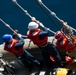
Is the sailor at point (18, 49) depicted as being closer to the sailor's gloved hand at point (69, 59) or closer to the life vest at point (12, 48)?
the life vest at point (12, 48)

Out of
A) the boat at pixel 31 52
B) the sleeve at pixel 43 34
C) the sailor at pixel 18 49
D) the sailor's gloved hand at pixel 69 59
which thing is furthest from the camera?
the boat at pixel 31 52

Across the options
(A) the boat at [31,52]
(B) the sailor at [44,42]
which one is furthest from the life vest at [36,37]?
(A) the boat at [31,52]

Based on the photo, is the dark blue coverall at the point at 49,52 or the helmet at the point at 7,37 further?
the dark blue coverall at the point at 49,52

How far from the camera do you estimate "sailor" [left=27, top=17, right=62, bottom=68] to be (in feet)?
40.7

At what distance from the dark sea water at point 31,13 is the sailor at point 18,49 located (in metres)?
5.96

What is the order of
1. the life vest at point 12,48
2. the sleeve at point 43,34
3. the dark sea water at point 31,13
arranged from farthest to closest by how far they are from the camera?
the dark sea water at point 31,13, the life vest at point 12,48, the sleeve at point 43,34

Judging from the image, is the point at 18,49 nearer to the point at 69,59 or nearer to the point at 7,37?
the point at 7,37

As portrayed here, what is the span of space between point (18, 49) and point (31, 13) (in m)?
7.30

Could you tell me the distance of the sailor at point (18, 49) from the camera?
41.1ft

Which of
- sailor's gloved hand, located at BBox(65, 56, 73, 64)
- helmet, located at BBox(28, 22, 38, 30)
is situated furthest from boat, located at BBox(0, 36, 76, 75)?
helmet, located at BBox(28, 22, 38, 30)

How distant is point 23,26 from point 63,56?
6.25 meters

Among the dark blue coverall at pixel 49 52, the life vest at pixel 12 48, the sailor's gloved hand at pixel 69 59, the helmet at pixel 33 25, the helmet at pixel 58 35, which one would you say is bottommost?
the sailor's gloved hand at pixel 69 59

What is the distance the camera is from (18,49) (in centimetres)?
1271

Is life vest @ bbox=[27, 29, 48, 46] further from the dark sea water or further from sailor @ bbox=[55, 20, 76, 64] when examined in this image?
the dark sea water
